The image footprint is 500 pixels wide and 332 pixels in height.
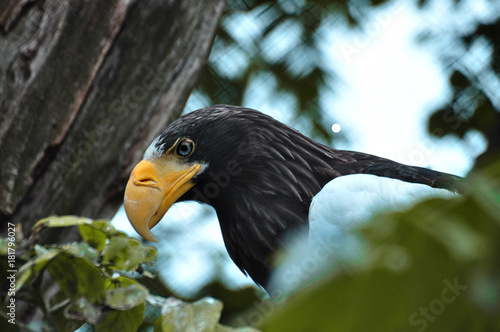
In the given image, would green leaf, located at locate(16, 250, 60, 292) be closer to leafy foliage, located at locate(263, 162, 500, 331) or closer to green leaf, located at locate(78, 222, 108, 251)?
green leaf, located at locate(78, 222, 108, 251)

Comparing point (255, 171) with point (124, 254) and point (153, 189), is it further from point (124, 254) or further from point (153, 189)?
point (124, 254)

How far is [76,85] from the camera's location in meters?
1.63

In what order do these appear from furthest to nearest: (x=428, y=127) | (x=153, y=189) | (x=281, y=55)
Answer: (x=281, y=55) → (x=428, y=127) → (x=153, y=189)

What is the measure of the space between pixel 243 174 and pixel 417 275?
52.8 inches

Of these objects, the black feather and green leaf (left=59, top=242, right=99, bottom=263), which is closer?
green leaf (left=59, top=242, right=99, bottom=263)

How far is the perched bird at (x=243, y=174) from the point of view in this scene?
5.29ft

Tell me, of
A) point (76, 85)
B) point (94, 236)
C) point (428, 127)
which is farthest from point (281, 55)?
point (94, 236)

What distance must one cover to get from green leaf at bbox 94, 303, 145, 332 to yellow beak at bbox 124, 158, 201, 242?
0.53 meters

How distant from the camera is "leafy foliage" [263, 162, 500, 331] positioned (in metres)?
0.36

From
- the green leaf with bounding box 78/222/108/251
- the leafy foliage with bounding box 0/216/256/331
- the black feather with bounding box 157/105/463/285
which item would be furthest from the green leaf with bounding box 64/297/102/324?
the black feather with bounding box 157/105/463/285

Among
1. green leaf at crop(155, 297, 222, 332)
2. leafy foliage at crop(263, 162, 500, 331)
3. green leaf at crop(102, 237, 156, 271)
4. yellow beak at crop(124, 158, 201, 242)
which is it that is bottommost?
yellow beak at crop(124, 158, 201, 242)

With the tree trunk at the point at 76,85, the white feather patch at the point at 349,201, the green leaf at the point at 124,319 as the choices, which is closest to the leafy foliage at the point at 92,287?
the green leaf at the point at 124,319

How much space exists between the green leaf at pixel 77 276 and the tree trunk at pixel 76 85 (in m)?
0.62

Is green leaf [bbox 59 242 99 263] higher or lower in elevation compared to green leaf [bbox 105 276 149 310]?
higher
